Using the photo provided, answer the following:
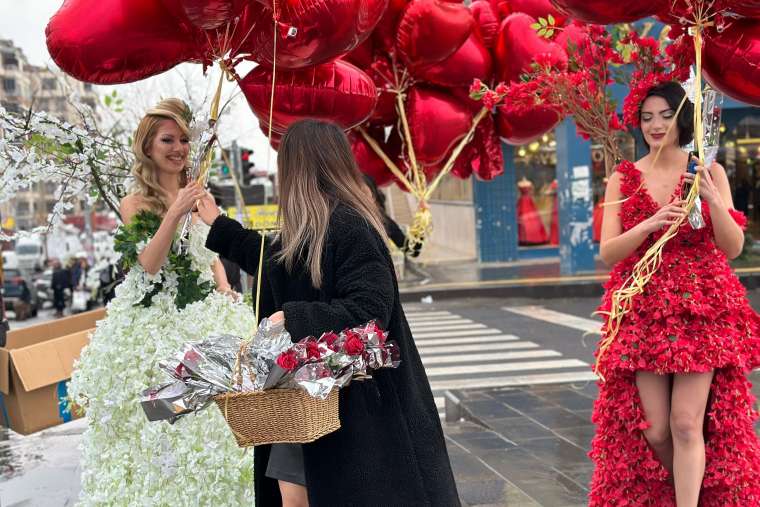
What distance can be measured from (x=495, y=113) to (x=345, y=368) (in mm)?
3623

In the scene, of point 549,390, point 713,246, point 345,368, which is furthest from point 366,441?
point 549,390

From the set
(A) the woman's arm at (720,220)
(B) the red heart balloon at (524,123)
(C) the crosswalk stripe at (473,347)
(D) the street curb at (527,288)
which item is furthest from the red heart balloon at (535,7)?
(D) the street curb at (527,288)

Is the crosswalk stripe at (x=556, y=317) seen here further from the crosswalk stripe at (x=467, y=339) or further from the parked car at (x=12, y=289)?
the parked car at (x=12, y=289)

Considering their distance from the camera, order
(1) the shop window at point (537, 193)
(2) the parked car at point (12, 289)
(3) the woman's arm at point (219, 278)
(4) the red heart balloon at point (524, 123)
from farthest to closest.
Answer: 1. (2) the parked car at point (12, 289)
2. (1) the shop window at point (537, 193)
3. (4) the red heart balloon at point (524, 123)
4. (3) the woman's arm at point (219, 278)

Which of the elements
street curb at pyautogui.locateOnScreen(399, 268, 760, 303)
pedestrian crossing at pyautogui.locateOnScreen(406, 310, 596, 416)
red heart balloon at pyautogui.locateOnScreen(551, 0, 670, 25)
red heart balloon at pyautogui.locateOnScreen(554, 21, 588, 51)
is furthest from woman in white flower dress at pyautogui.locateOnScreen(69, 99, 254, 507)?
street curb at pyautogui.locateOnScreen(399, 268, 760, 303)

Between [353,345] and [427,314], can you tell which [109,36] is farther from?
[427,314]

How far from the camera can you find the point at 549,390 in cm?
725

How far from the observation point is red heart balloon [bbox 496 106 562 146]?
5.31m

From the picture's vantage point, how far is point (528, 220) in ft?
76.8

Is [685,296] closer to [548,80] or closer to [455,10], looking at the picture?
[548,80]

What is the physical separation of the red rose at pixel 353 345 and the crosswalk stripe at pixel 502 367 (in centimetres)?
715

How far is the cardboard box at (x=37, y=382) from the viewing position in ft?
13.5

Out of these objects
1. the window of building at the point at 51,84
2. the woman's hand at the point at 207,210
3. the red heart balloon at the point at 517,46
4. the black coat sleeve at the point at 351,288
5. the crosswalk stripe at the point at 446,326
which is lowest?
the crosswalk stripe at the point at 446,326

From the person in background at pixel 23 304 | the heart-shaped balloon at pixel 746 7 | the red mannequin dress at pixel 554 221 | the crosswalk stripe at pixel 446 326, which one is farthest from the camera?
the person in background at pixel 23 304
